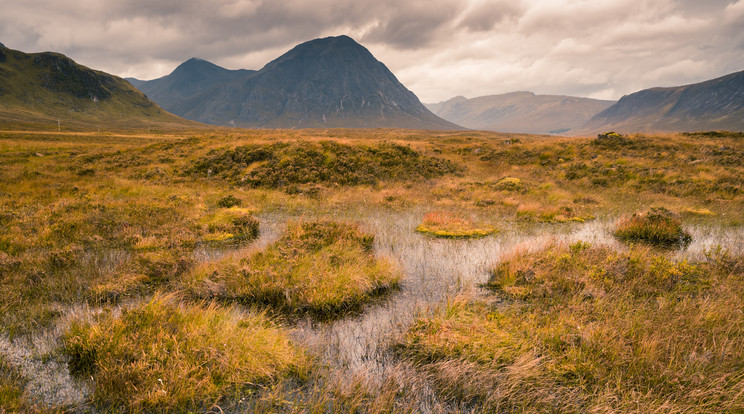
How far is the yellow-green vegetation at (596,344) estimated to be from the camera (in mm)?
4492

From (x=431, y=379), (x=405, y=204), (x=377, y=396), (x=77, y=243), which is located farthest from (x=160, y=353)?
(x=405, y=204)

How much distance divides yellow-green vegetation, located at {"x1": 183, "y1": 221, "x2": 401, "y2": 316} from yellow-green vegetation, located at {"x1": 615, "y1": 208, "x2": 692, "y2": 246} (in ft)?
34.0

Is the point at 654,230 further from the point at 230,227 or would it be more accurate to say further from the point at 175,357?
the point at 230,227

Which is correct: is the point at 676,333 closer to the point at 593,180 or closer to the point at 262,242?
the point at 262,242

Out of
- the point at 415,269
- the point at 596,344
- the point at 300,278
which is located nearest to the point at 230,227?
the point at 300,278

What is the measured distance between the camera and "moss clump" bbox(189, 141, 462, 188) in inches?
950

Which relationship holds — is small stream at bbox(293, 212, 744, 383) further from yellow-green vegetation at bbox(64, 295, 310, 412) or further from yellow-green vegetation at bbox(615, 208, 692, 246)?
yellow-green vegetation at bbox(64, 295, 310, 412)

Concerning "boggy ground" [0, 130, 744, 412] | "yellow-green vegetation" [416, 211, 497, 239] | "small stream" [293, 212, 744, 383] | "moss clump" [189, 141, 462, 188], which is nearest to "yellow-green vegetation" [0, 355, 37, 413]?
"boggy ground" [0, 130, 744, 412]

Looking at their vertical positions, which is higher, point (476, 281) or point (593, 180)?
point (593, 180)

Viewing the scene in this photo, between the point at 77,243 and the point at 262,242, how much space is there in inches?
236

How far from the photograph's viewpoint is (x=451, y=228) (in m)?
13.3

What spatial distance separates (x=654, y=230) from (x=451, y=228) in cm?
777

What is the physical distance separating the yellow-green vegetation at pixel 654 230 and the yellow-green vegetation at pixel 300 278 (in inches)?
408

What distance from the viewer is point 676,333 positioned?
552 centimetres
